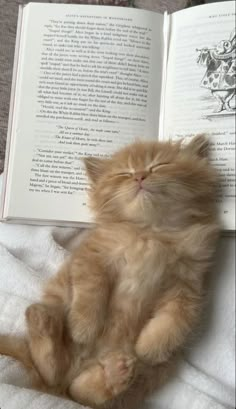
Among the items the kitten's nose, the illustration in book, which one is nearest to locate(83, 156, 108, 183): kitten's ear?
the kitten's nose

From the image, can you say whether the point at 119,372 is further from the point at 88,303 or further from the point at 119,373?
the point at 88,303

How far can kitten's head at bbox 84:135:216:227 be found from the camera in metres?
1.02

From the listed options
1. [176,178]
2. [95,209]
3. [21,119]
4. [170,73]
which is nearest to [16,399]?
[95,209]

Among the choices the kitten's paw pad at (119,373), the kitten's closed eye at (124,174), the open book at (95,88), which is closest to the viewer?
the kitten's paw pad at (119,373)

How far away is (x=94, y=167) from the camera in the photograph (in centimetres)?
116

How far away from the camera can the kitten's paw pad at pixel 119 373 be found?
96 centimetres

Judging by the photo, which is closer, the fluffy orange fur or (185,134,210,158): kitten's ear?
the fluffy orange fur

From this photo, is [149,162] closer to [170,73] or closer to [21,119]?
[170,73]

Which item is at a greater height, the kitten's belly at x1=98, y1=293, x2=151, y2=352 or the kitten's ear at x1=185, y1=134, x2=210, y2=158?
the kitten's ear at x1=185, y1=134, x2=210, y2=158

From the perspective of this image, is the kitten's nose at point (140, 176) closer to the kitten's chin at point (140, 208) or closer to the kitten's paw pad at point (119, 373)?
the kitten's chin at point (140, 208)

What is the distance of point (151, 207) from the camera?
1022mm

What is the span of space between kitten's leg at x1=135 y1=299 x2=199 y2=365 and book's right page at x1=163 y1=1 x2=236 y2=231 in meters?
0.26

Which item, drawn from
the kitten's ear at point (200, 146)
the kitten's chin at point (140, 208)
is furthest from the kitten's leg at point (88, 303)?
the kitten's ear at point (200, 146)

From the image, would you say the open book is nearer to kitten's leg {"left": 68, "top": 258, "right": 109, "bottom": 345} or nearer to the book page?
the book page
